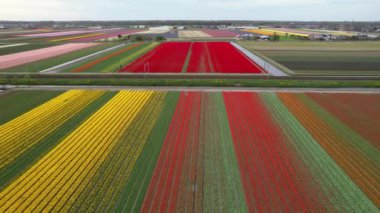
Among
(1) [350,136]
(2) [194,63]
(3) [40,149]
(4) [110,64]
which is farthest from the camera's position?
(4) [110,64]

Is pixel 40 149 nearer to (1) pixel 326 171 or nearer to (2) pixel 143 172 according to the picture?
(2) pixel 143 172

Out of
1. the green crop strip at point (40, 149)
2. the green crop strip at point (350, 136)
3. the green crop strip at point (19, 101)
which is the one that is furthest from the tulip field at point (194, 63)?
the green crop strip at point (40, 149)

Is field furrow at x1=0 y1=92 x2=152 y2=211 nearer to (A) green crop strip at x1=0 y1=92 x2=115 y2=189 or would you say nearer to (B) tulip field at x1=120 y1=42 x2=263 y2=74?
(A) green crop strip at x1=0 y1=92 x2=115 y2=189

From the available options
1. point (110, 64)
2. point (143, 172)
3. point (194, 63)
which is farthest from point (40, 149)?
point (194, 63)

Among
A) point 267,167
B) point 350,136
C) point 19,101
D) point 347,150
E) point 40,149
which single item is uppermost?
point 19,101

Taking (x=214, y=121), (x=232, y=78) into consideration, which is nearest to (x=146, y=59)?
(x=232, y=78)

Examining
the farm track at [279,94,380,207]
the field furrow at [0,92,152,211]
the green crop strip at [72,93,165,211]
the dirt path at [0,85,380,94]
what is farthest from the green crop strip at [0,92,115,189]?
the farm track at [279,94,380,207]
